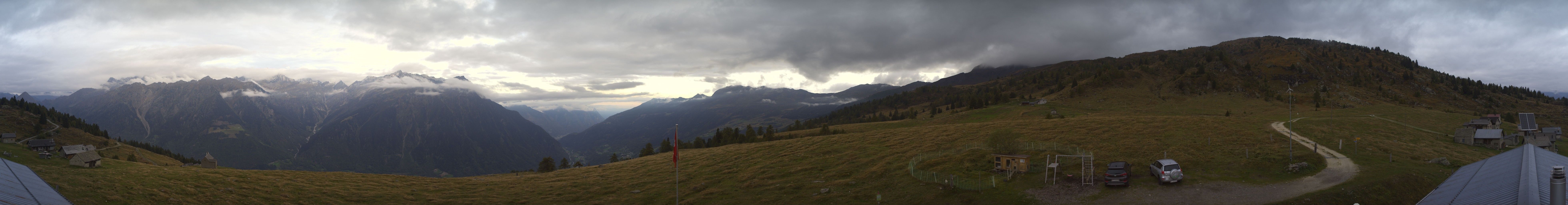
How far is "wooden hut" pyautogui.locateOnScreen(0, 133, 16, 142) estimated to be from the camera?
111m

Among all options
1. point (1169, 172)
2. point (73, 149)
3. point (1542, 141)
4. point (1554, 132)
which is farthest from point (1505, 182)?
point (73, 149)

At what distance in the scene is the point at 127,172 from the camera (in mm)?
47062

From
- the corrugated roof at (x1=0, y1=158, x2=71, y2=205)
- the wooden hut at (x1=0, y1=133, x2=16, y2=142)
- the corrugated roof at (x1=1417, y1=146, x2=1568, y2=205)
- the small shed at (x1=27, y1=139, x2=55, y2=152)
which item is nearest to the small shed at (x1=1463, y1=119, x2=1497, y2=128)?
the corrugated roof at (x1=1417, y1=146, x2=1568, y2=205)

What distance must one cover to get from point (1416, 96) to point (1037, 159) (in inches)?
7295

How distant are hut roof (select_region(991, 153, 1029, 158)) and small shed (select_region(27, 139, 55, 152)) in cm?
15428

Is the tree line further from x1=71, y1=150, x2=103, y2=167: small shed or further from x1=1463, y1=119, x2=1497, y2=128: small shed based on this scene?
x1=1463, y1=119, x2=1497, y2=128: small shed

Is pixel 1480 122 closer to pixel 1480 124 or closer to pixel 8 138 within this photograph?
pixel 1480 124

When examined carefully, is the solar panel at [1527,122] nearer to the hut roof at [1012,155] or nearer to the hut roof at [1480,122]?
the hut roof at [1480,122]

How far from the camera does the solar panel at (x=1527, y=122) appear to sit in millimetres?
58250

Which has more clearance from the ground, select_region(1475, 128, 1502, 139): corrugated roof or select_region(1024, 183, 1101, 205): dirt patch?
select_region(1475, 128, 1502, 139): corrugated roof

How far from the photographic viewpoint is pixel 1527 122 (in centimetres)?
5878

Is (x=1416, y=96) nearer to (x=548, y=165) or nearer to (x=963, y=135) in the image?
(x=963, y=135)

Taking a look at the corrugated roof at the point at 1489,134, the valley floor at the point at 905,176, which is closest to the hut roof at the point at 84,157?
the valley floor at the point at 905,176

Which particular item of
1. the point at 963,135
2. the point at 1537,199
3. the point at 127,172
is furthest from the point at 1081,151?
the point at 127,172
